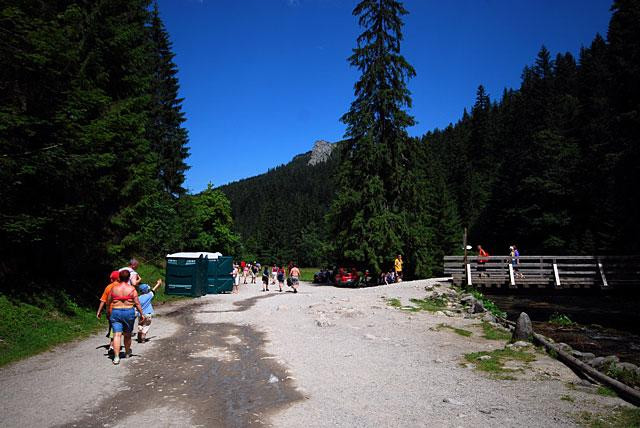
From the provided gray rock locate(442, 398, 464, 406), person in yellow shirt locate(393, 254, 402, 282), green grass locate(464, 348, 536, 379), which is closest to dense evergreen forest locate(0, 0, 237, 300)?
gray rock locate(442, 398, 464, 406)

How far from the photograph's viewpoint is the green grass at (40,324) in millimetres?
8694

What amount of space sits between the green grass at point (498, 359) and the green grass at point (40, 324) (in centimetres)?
956

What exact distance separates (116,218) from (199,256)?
20.3 ft

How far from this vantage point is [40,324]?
10258mm

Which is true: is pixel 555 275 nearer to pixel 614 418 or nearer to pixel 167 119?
pixel 614 418

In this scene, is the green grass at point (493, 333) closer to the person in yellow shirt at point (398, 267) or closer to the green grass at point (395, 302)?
the green grass at point (395, 302)

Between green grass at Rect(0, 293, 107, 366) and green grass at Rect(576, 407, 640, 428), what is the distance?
33.0 feet

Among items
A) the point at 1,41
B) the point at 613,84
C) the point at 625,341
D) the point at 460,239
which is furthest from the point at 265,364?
the point at 460,239

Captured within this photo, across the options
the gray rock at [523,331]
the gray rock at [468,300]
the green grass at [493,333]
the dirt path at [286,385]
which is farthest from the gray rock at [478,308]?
the gray rock at [523,331]

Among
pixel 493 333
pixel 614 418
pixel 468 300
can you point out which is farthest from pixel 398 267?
pixel 614 418

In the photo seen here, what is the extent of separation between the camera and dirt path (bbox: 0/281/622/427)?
17.2 feet

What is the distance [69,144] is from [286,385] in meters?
9.43

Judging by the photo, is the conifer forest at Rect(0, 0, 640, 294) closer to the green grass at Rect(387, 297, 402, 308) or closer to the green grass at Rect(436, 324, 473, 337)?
the green grass at Rect(387, 297, 402, 308)

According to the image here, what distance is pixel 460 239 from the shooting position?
57.4 m
